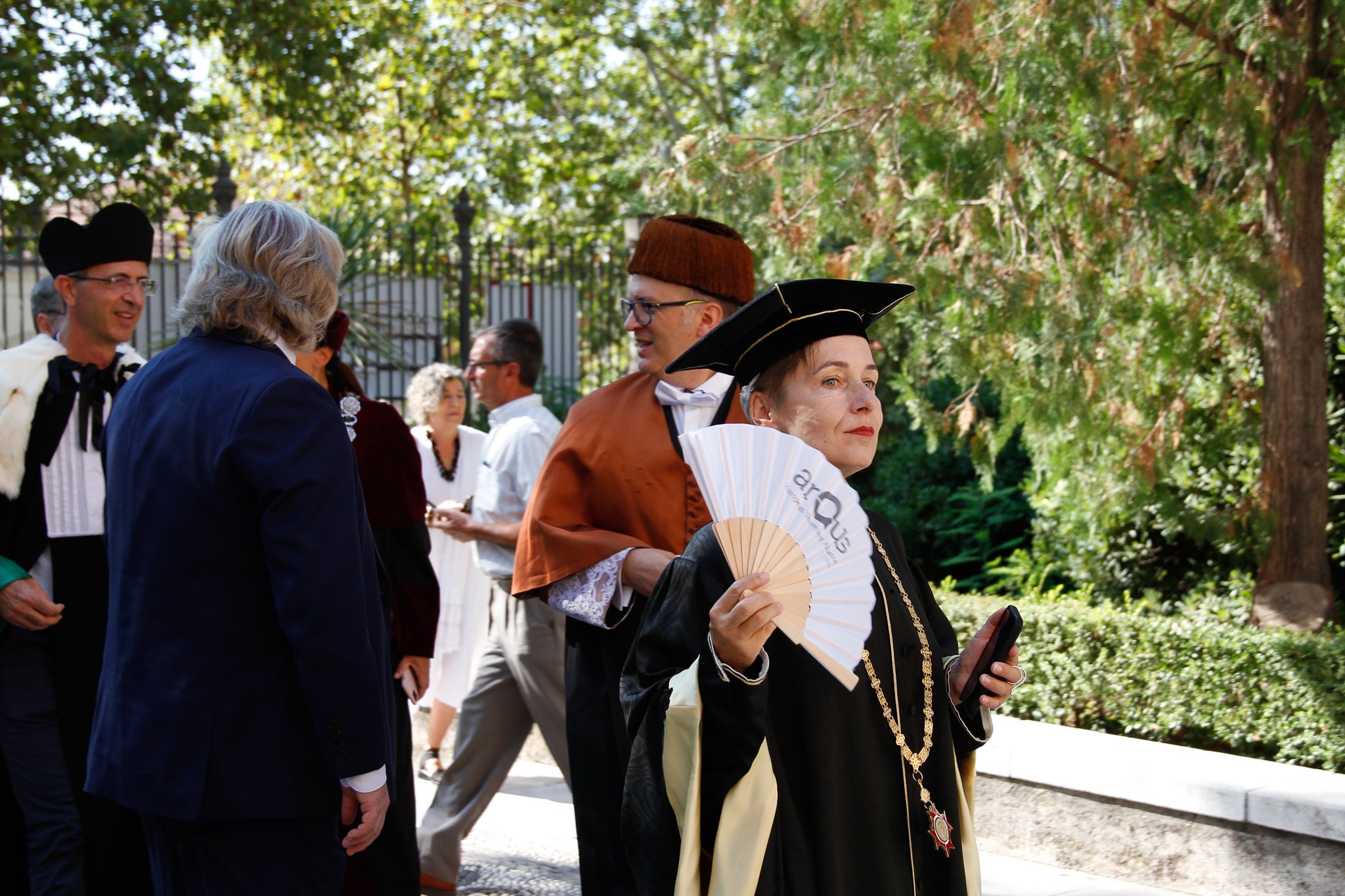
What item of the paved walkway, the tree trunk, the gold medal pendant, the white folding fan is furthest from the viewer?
the tree trunk

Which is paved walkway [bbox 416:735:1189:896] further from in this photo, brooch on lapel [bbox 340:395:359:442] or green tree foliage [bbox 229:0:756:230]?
green tree foliage [bbox 229:0:756:230]

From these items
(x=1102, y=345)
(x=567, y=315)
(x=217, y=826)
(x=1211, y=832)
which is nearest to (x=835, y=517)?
(x=217, y=826)

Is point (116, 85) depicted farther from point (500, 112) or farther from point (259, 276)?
point (259, 276)

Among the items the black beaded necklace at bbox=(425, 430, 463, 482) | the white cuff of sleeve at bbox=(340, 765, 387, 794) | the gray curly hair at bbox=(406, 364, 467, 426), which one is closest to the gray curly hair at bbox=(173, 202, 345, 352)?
the white cuff of sleeve at bbox=(340, 765, 387, 794)

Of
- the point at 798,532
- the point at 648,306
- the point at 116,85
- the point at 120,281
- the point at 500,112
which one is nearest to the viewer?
the point at 798,532

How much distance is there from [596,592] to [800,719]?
105 centimetres

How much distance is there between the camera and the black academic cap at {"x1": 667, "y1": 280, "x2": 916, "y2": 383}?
95.5 inches

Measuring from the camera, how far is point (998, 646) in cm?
250

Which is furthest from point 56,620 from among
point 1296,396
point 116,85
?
point 116,85

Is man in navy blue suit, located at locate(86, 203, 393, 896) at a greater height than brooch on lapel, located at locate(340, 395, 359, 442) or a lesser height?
lesser

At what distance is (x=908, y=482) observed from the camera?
1044 cm

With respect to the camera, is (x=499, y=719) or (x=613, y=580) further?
(x=499, y=719)

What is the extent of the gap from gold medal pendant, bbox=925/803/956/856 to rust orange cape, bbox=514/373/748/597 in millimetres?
1094

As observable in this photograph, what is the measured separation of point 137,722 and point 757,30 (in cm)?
565
